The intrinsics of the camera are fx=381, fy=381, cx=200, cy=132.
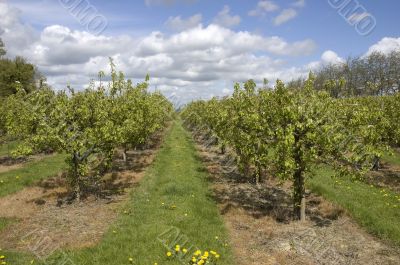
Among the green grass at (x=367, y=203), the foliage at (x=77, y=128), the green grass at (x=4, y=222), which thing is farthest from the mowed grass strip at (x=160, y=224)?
the green grass at (x=367, y=203)

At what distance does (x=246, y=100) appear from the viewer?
2283 cm

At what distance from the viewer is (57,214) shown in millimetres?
19281

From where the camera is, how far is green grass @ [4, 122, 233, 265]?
13695 millimetres

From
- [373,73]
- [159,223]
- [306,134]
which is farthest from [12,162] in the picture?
[373,73]

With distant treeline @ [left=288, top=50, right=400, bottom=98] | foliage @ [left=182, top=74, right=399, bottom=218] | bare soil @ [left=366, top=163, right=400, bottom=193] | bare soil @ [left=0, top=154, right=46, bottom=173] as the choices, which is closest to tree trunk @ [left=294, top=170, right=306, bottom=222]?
foliage @ [left=182, top=74, right=399, bottom=218]

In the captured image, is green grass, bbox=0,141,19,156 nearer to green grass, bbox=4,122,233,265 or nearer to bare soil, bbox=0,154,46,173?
bare soil, bbox=0,154,46,173

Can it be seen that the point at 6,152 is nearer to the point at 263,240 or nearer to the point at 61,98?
the point at 61,98

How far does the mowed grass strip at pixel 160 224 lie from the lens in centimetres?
1369

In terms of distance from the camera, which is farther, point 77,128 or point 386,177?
point 386,177

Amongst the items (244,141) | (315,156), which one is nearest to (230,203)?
(244,141)

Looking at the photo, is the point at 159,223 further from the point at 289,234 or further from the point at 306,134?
the point at 306,134

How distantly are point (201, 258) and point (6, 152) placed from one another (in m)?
34.8

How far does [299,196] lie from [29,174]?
19366mm

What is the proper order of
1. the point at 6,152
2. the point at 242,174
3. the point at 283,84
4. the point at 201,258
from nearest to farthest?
→ the point at 201,258 → the point at 283,84 → the point at 242,174 → the point at 6,152
